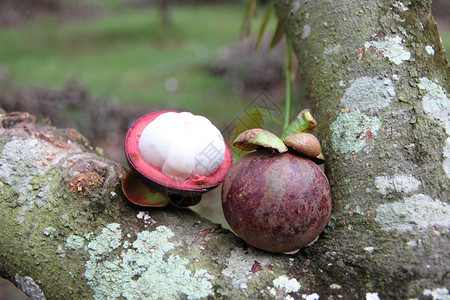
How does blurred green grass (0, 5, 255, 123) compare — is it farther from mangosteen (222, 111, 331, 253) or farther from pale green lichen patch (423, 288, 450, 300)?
pale green lichen patch (423, 288, 450, 300)

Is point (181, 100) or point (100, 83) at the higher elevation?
point (181, 100)

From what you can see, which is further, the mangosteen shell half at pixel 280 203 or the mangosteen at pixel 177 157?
the mangosteen at pixel 177 157

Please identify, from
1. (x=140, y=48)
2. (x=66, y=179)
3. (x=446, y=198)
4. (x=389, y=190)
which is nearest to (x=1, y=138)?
(x=66, y=179)

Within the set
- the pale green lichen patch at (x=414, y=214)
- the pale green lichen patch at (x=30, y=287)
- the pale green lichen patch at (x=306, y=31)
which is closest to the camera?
the pale green lichen patch at (x=414, y=214)

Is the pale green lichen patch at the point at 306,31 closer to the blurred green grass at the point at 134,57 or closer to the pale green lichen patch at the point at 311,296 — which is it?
the pale green lichen patch at the point at 311,296

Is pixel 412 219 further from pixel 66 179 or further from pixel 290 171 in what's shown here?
pixel 66 179

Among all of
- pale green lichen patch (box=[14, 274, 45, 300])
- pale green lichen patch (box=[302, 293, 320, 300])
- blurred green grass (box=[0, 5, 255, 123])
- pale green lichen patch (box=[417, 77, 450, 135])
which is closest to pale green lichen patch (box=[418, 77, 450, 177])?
pale green lichen patch (box=[417, 77, 450, 135])

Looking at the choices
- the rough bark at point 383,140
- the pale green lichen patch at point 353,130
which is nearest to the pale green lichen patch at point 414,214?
the rough bark at point 383,140

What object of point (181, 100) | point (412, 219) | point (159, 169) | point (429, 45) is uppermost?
point (429, 45)
